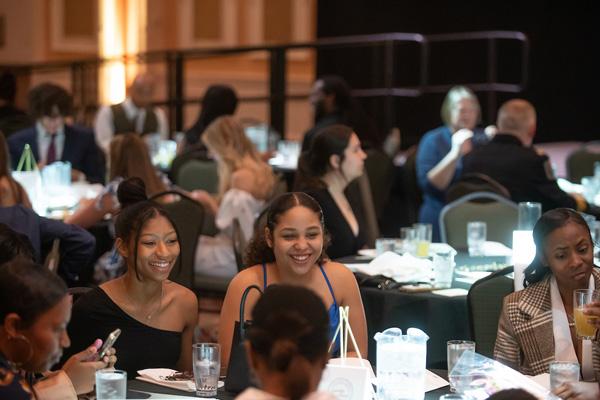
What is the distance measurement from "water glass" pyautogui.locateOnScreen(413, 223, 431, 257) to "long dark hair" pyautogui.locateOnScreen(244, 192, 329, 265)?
152cm

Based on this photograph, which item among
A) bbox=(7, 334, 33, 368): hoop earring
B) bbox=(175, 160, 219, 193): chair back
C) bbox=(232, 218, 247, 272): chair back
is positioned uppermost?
bbox=(7, 334, 33, 368): hoop earring

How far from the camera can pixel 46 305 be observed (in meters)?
2.63

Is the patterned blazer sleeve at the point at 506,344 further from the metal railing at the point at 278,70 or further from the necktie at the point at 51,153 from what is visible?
the metal railing at the point at 278,70

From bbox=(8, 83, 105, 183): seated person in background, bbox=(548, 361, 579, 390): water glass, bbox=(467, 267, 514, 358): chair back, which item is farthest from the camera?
A: bbox=(8, 83, 105, 183): seated person in background

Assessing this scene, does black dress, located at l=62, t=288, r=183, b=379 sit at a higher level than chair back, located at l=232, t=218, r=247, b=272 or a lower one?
higher

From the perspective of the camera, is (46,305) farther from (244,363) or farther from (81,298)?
(81,298)

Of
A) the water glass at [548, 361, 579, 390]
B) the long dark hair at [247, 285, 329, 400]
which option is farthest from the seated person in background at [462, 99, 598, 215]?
the long dark hair at [247, 285, 329, 400]

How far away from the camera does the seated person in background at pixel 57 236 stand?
4.80 meters

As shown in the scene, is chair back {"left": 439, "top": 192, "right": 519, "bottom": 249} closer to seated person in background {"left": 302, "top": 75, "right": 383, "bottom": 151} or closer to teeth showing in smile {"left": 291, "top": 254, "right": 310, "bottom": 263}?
teeth showing in smile {"left": 291, "top": 254, "right": 310, "bottom": 263}

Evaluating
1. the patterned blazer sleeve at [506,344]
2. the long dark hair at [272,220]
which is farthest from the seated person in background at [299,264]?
the patterned blazer sleeve at [506,344]

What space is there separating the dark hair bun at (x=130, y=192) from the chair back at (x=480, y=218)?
1.72m

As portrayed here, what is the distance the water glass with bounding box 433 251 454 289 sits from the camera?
16.1 feet

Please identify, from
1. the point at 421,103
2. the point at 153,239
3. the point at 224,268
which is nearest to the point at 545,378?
the point at 153,239

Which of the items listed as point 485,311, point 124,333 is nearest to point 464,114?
point 485,311
